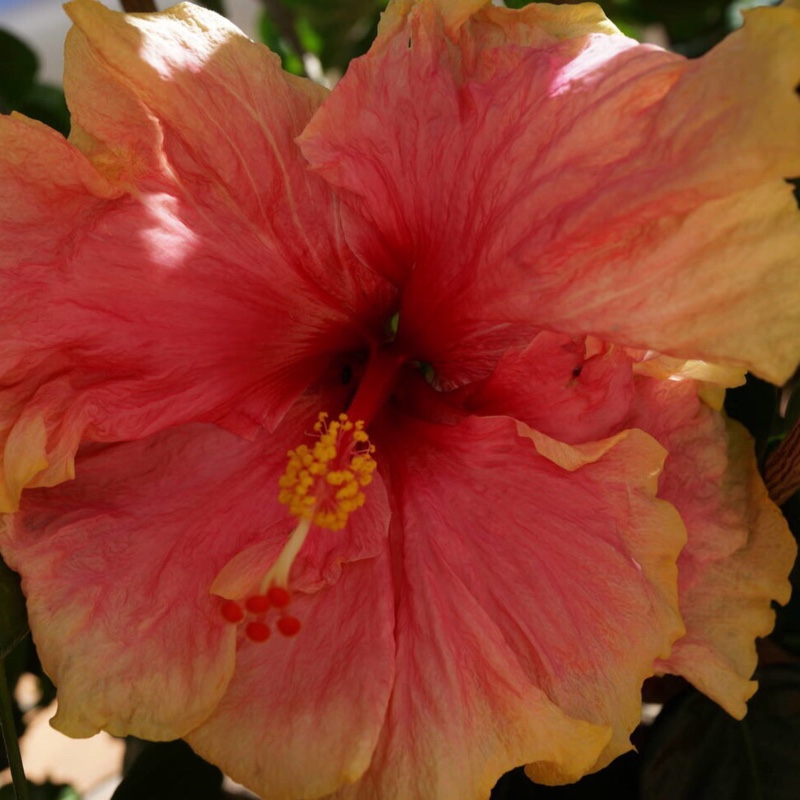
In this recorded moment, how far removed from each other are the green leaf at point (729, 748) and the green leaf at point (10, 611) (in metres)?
0.67

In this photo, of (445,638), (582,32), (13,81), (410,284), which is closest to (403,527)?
(445,638)

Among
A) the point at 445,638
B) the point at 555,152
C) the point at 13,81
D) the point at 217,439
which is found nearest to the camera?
the point at 555,152

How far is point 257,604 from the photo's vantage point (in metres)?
0.84

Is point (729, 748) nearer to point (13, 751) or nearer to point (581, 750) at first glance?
point (581, 750)

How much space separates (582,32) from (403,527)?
0.48m

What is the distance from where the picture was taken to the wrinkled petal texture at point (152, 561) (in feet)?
2.83

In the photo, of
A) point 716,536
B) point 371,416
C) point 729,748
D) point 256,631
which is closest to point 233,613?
point 256,631

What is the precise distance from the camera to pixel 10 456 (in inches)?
33.2

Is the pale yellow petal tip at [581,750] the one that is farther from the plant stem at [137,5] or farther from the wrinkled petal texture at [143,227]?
the plant stem at [137,5]

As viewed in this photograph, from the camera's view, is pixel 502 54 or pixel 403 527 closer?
pixel 502 54

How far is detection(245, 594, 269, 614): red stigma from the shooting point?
0.84 meters

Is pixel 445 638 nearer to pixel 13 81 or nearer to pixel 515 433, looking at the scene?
pixel 515 433

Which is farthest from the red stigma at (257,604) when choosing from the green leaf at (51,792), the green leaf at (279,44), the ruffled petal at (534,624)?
the green leaf at (279,44)

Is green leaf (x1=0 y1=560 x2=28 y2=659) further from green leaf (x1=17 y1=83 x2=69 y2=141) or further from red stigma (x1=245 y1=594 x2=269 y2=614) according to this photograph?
green leaf (x1=17 y1=83 x2=69 y2=141)
